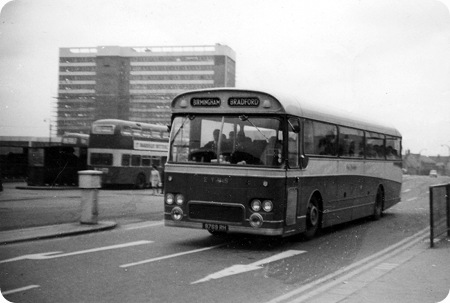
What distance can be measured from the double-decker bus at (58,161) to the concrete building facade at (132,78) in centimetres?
581

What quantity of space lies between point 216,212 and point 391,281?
13.6 ft

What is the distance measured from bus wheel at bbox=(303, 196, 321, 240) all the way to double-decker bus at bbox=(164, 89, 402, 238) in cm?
2

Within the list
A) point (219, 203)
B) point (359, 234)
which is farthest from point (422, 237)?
point (219, 203)

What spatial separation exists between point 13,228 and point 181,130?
5.09m

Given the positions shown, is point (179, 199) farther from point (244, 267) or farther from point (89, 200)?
point (89, 200)

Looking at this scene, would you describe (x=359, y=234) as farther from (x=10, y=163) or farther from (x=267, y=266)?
(x=10, y=163)

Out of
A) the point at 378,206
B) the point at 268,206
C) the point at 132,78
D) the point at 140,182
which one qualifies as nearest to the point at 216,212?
the point at 268,206

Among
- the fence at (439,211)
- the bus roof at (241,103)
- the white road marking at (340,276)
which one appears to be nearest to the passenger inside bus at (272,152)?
the bus roof at (241,103)

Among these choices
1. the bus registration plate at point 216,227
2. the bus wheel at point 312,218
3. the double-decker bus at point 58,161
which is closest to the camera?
the bus registration plate at point 216,227

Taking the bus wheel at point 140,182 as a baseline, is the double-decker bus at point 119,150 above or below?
above

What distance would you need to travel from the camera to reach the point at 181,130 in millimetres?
11359

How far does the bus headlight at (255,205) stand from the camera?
34.7 ft

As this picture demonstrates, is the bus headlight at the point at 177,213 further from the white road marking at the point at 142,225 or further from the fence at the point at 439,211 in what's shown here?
the fence at the point at 439,211

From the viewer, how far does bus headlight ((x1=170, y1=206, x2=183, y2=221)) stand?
440 inches
